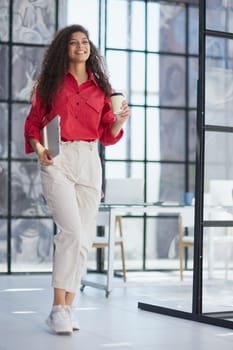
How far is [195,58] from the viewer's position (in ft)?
29.3

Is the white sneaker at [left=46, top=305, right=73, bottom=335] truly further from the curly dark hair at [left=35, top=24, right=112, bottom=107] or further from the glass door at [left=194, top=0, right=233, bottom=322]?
the curly dark hair at [left=35, top=24, right=112, bottom=107]

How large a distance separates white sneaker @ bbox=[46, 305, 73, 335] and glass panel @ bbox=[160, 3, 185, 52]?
5133 mm

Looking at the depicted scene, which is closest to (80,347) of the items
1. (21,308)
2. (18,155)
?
(21,308)

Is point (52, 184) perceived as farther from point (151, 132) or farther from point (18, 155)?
point (151, 132)

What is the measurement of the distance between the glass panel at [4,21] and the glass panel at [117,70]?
1115 millimetres

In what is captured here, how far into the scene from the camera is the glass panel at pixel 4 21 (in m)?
8.09

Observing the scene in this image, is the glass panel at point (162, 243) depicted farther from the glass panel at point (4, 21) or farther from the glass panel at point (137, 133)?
the glass panel at point (4, 21)

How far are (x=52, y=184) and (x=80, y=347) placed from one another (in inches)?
33.3

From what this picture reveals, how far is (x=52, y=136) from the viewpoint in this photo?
12.8ft

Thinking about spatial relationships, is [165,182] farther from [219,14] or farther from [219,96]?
[219,14]

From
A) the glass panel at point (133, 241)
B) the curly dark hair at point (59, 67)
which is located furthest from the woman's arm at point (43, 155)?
the glass panel at point (133, 241)

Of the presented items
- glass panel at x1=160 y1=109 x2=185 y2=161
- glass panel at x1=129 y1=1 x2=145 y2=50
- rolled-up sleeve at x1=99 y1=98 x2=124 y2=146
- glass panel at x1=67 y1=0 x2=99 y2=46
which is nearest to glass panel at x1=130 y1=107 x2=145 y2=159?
glass panel at x1=160 y1=109 x2=185 y2=161

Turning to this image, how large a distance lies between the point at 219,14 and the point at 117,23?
3.96 m

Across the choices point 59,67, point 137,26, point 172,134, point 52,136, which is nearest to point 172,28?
point 137,26
